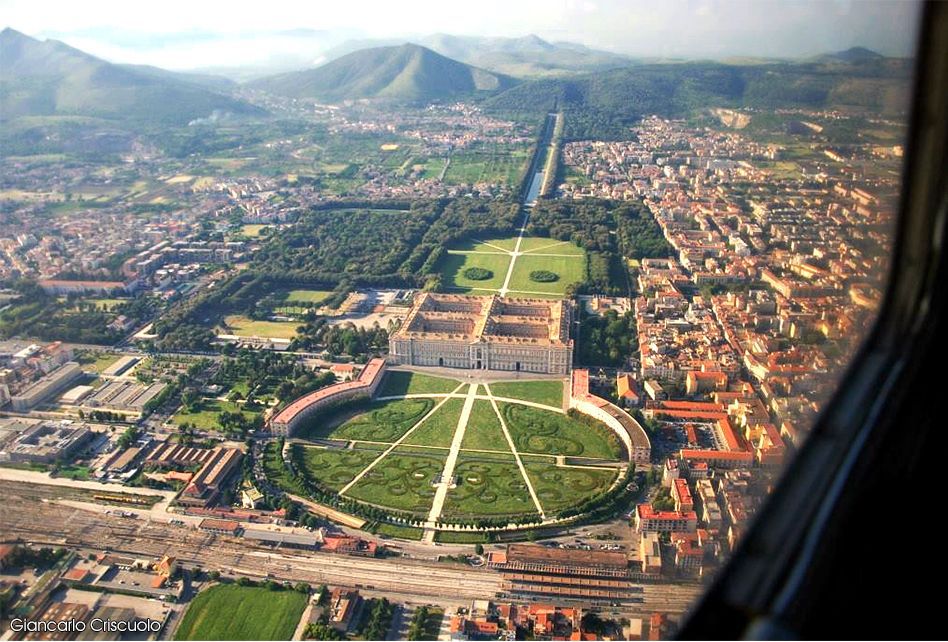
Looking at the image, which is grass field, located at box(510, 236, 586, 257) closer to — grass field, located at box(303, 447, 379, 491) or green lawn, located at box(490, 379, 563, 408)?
green lawn, located at box(490, 379, 563, 408)

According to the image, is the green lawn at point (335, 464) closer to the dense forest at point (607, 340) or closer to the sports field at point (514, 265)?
the dense forest at point (607, 340)

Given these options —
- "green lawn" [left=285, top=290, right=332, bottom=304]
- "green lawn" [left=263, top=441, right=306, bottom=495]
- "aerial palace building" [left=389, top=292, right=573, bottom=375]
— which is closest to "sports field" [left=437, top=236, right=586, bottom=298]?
"aerial palace building" [left=389, top=292, right=573, bottom=375]

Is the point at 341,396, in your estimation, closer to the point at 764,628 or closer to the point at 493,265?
the point at 493,265

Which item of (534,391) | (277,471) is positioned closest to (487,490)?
(534,391)

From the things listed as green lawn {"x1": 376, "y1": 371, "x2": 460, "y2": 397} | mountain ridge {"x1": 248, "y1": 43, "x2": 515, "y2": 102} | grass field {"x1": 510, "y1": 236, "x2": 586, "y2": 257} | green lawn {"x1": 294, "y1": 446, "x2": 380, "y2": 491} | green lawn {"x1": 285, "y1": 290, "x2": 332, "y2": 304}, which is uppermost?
mountain ridge {"x1": 248, "y1": 43, "x2": 515, "y2": 102}

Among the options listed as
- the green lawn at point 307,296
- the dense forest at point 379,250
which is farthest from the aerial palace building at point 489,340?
the green lawn at point 307,296

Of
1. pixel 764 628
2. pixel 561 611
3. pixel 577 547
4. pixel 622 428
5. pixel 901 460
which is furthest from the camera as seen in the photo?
pixel 622 428

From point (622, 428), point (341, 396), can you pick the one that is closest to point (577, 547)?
point (622, 428)
